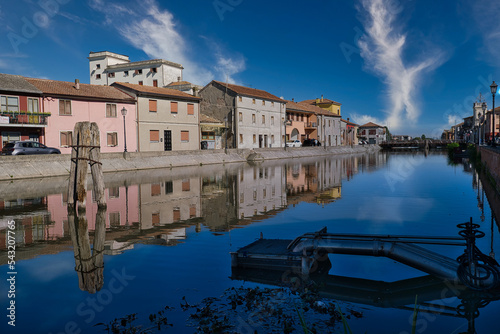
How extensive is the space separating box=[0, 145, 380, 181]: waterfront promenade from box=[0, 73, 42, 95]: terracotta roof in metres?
8.48

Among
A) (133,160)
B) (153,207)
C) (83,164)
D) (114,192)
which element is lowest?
(153,207)

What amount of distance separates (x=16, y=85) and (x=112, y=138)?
9955mm

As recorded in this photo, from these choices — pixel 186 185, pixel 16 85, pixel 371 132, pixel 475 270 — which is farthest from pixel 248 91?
pixel 371 132

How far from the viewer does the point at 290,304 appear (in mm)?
6637

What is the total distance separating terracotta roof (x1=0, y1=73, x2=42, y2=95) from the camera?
33.5 m

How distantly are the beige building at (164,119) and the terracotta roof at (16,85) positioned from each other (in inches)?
405

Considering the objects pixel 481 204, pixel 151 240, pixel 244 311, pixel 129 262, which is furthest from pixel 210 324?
pixel 481 204

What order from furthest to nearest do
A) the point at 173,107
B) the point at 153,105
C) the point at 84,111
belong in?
the point at 173,107, the point at 153,105, the point at 84,111

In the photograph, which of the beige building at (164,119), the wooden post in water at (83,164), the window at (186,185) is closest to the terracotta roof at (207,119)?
the beige building at (164,119)

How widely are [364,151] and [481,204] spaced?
75.1 meters

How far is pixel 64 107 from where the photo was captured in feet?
124

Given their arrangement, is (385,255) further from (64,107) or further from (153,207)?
(64,107)

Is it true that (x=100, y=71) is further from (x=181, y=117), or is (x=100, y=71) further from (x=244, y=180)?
(x=244, y=180)

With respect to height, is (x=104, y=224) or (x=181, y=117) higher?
(x=181, y=117)
